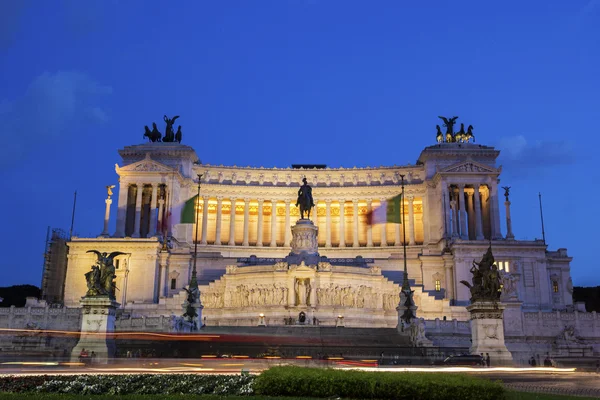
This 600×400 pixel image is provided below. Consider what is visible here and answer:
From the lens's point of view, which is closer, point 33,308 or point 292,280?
Answer: point 33,308

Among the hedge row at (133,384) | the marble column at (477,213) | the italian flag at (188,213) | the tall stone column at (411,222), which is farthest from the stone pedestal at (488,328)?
the tall stone column at (411,222)

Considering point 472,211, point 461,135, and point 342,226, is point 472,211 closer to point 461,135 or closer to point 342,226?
point 461,135

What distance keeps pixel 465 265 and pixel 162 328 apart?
42.4m

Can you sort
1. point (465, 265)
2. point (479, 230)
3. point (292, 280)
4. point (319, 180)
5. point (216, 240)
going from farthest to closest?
point (319, 180), point (216, 240), point (479, 230), point (465, 265), point (292, 280)

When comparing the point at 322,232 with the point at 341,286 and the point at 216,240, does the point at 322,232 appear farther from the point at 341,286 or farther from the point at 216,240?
the point at 341,286

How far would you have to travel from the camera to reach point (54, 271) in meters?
81.5

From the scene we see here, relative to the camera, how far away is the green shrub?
15.3 m

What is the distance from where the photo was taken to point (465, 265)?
7531 cm

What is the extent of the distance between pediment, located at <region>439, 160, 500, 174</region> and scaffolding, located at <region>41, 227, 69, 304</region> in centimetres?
5376

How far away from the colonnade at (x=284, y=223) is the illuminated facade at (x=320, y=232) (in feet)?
0.57

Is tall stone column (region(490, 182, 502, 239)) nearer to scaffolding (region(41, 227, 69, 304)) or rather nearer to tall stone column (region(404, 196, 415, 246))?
tall stone column (region(404, 196, 415, 246))

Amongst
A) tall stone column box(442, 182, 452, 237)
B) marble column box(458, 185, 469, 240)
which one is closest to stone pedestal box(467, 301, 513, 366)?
tall stone column box(442, 182, 452, 237)

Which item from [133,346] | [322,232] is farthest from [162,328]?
[322,232]

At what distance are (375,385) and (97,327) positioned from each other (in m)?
23.8
